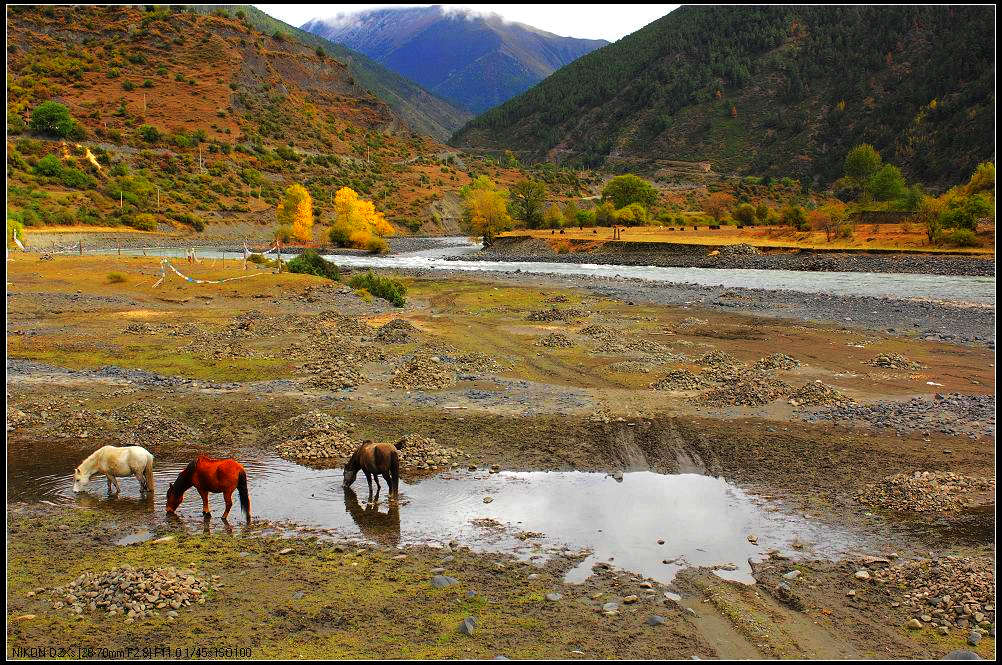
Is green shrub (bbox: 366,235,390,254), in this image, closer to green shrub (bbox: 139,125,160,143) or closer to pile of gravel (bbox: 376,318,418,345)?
green shrub (bbox: 139,125,160,143)

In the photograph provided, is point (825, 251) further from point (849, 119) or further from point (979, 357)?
point (849, 119)

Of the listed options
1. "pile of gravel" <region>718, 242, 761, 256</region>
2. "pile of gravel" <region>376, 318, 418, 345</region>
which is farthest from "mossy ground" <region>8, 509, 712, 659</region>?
"pile of gravel" <region>718, 242, 761, 256</region>

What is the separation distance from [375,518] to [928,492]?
27.6 feet

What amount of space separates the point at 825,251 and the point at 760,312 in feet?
111

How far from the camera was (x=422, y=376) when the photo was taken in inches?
760

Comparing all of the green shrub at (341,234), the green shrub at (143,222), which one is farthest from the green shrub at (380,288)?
the green shrub at (143,222)

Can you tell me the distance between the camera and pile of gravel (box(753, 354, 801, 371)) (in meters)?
21.3

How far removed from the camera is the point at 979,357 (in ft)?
77.8

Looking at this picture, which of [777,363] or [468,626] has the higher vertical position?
[777,363]

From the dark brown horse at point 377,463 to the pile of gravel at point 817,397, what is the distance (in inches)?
403

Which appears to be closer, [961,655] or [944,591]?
[961,655]

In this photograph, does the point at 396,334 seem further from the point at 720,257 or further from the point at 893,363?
the point at 720,257

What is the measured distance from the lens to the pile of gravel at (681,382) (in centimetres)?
1889

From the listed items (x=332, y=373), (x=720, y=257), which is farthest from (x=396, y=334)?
(x=720, y=257)
